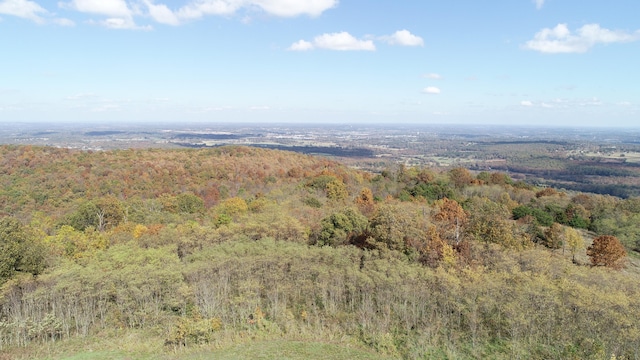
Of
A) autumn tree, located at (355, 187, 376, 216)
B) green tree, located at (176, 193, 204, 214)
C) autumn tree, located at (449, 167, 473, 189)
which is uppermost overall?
autumn tree, located at (449, 167, 473, 189)

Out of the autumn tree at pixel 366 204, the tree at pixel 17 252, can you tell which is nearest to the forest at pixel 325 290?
the tree at pixel 17 252

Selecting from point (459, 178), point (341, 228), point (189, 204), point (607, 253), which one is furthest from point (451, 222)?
point (459, 178)

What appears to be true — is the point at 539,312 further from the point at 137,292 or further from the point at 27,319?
the point at 27,319

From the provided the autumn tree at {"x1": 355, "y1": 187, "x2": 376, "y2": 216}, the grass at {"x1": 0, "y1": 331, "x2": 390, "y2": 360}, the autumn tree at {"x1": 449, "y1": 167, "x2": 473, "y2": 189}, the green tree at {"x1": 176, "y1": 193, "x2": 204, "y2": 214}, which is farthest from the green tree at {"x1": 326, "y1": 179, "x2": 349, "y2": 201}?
the grass at {"x1": 0, "y1": 331, "x2": 390, "y2": 360}

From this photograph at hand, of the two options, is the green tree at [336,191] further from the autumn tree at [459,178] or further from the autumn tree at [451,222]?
the autumn tree at [459,178]

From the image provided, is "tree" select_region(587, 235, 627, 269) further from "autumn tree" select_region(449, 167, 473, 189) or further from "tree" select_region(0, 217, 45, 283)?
"tree" select_region(0, 217, 45, 283)

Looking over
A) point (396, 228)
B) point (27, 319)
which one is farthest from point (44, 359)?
point (396, 228)

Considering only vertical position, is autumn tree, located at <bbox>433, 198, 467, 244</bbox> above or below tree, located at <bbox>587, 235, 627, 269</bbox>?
above

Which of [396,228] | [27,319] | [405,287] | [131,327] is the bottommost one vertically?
[131,327]
